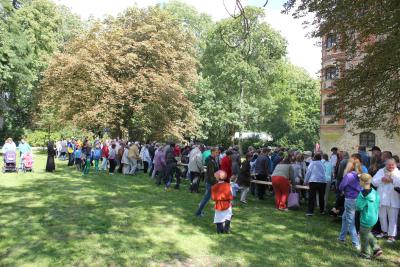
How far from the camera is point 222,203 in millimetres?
9500

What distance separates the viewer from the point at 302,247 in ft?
28.7

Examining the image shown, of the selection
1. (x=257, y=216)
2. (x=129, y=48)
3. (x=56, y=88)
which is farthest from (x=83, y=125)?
(x=257, y=216)

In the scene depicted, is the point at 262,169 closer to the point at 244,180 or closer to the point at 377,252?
the point at 244,180

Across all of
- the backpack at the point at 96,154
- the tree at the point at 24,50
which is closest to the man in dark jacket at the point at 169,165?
the backpack at the point at 96,154

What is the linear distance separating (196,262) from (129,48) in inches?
1056

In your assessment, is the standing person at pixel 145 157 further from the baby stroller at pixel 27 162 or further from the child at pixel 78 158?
the baby stroller at pixel 27 162

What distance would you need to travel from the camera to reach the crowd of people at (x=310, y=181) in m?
8.69

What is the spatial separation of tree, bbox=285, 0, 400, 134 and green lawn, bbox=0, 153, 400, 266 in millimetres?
4892

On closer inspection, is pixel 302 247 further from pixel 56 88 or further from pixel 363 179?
pixel 56 88

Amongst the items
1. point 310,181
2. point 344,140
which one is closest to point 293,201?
point 310,181

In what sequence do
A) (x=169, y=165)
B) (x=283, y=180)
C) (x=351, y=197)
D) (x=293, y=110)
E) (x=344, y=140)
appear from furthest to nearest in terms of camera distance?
(x=293, y=110) → (x=344, y=140) → (x=169, y=165) → (x=283, y=180) → (x=351, y=197)

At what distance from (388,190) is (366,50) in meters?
5.86

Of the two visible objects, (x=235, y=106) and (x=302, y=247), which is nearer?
(x=302, y=247)

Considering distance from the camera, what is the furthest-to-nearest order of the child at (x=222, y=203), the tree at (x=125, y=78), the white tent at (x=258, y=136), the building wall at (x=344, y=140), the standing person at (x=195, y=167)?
1. the white tent at (x=258, y=136)
2. the building wall at (x=344, y=140)
3. the tree at (x=125, y=78)
4. the standing person at (x=195, y=167)
5. the child at (x=222, y=203)
